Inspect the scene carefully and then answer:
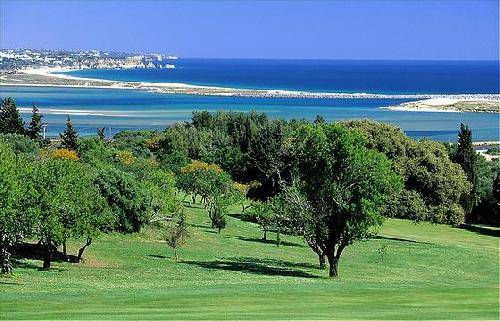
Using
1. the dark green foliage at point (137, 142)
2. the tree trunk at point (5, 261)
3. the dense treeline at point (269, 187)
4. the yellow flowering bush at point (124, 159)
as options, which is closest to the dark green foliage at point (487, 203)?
the dense treeline at point (269, 187)

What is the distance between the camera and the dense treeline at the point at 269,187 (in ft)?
93.8

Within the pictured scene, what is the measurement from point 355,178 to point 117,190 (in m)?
16.2

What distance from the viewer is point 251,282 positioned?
89.7 ft

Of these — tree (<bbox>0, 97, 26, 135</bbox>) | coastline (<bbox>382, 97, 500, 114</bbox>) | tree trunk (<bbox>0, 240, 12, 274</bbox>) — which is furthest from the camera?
coastline (<bbox>382, 97, 500, 114</bbox>)

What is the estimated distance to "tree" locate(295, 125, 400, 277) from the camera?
29.9 m

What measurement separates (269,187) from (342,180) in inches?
1370

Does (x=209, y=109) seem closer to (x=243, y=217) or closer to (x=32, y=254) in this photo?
(x=243, y=217)

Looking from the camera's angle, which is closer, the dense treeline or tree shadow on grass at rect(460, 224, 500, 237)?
A: the dense treeline

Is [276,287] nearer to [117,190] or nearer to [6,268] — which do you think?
[6,268]

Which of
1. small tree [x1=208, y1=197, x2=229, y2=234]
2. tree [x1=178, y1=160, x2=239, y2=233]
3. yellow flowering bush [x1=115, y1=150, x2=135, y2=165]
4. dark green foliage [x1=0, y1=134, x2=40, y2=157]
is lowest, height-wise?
small tree [x1=208, y1=197, x2=229, y2=234]

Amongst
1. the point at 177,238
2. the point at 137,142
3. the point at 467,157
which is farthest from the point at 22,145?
the point at 467,157

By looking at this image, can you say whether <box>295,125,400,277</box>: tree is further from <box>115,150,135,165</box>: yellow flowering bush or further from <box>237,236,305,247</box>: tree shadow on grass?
<box>115,150,135,165</box>: yellow flowering bush

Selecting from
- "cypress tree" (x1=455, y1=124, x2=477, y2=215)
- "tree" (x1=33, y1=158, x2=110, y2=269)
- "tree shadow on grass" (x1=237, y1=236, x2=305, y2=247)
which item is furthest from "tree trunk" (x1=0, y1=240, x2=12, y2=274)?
"cypress tree" (x1=455, y1=124, x2=477, y2=215)

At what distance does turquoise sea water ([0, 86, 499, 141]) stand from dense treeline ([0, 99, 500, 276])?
166 feet
